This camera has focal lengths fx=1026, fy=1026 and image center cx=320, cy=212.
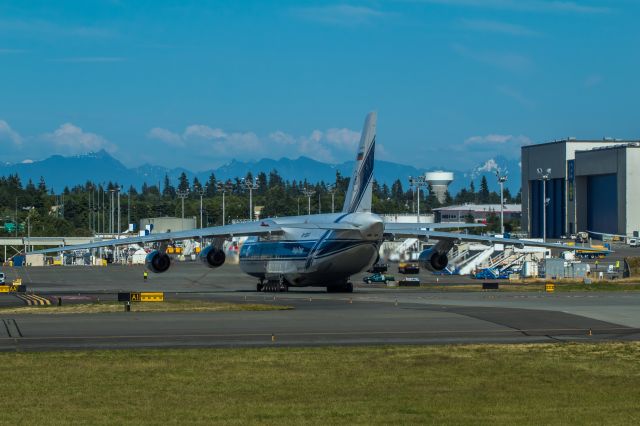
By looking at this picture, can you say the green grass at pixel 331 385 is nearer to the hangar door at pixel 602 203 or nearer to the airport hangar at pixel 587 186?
the airport hangar at pixel 587 186

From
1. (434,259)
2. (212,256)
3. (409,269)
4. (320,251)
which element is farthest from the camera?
(409,269)

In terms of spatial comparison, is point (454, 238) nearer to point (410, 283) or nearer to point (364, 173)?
point (364, 173)

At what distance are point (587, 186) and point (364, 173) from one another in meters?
128

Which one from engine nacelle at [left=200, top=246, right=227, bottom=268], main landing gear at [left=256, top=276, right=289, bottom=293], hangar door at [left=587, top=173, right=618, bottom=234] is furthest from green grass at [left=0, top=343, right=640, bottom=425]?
hangar door at [left=587, top=173, right=618, bottom=234]

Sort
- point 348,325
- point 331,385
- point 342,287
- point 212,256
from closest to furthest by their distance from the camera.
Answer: point 331,385 < point 348,325 < point 212,256 < point 342,287

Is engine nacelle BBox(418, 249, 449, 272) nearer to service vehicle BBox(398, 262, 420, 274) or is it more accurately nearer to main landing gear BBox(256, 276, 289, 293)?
main landing gear BBox(256, 276, 289, 293)

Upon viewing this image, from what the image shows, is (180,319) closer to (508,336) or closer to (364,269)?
(508,336)

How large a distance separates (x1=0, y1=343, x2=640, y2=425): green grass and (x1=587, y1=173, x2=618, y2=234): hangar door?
151032 mm

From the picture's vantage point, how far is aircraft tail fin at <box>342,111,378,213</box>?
219 feet

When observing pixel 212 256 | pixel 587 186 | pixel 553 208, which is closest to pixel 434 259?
pixel 212 256

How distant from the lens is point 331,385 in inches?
925

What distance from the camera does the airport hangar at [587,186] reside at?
17050 cm

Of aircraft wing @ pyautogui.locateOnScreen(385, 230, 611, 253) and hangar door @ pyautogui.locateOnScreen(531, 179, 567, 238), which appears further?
hangar door @ pyautogui.locateOnScreen(531, 179, 567, 238)

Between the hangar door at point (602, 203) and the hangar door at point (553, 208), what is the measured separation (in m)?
5.98
